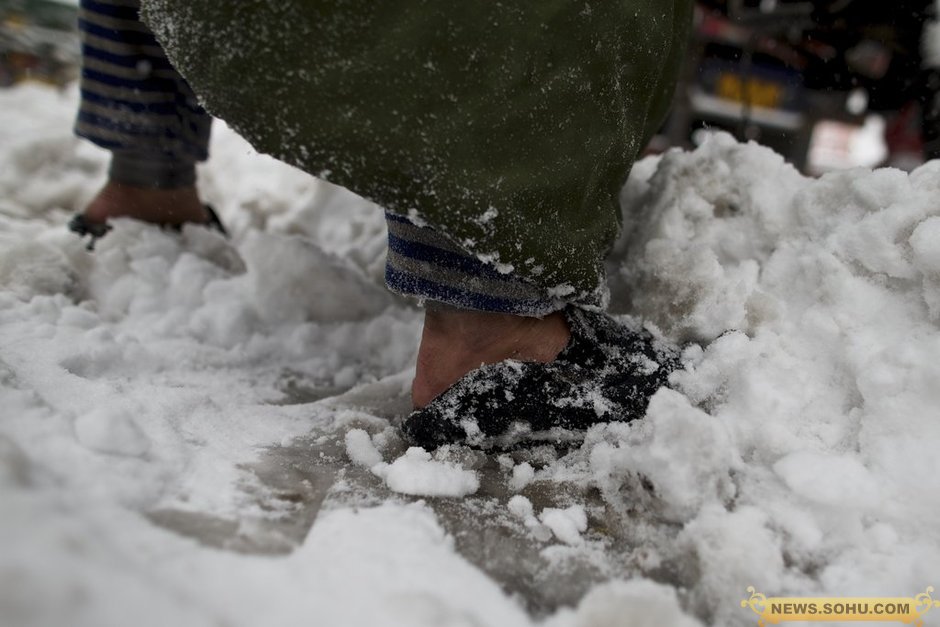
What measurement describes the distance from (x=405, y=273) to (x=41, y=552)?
53 centimetres

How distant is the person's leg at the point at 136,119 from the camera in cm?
124

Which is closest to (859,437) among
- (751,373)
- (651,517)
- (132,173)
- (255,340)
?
(751,373)

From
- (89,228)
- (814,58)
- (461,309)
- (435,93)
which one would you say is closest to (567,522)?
(461,309)

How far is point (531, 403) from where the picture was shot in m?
0.85

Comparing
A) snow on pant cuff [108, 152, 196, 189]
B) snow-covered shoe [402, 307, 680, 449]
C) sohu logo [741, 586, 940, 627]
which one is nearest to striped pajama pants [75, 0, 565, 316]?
snow on pant cuff [108, 152, 196, 189]

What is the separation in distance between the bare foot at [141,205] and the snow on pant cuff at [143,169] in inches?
0.6

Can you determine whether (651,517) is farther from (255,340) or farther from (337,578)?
(255,340)

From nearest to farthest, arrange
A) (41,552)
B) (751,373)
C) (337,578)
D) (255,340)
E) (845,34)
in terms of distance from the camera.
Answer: (41,552), (337,578), (751,373), (255,340), (845,34)

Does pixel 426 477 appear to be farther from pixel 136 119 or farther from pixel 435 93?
pixel 136 119

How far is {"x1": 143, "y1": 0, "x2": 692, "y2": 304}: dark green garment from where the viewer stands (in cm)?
64

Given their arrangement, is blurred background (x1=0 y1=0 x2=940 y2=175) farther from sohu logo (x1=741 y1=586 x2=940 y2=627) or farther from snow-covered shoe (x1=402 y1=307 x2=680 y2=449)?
sohu logo (x1=741 y1=586 x2=940 y2=627)

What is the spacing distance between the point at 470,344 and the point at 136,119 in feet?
3.16

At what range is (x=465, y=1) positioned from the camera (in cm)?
66

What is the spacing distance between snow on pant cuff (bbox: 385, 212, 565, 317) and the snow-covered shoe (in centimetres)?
10
